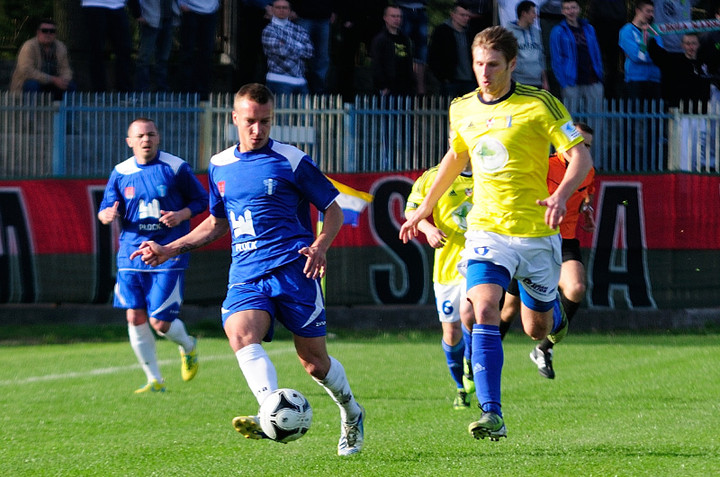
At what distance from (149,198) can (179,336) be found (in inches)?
53.1

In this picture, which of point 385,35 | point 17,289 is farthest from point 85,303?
point 385,35

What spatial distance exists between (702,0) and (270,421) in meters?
16.0

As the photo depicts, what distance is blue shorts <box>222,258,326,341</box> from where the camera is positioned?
6.40 m

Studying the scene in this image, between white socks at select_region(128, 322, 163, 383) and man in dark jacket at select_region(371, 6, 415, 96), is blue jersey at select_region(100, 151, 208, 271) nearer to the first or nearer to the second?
white socks at select_region(128, 322, 163, 383)

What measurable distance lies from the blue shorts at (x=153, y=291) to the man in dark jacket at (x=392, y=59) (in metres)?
6.82

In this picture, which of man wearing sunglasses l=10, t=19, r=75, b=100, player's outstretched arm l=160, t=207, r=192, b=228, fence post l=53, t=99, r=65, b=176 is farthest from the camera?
man wearing sunglasses l=10, t=19, r=75, b=100

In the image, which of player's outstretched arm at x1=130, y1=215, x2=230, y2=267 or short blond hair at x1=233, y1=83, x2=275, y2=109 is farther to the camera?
player's outstretched arm at x1=130, y1=215, x2=230, y2=267

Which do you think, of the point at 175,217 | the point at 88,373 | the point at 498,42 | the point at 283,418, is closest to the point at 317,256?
the point at 283,418

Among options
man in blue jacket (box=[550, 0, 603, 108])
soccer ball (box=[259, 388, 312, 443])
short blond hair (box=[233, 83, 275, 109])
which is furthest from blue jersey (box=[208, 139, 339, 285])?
man in blue jacket (box=[550, 0, 603, 108])

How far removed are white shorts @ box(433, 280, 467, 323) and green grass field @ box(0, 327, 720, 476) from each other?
726 mm

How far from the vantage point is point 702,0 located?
64.5 ft

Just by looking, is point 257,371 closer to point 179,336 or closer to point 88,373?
point 179,336

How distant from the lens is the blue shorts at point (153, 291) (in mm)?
10695

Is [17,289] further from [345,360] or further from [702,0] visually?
[702,0]
